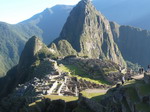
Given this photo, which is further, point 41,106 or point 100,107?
point 41,106

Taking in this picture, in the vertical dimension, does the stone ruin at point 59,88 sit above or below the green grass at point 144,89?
below

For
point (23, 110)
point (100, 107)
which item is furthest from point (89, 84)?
point (100, 107)

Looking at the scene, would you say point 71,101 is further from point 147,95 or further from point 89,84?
point 89,84

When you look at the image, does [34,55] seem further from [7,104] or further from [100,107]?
[100,107]

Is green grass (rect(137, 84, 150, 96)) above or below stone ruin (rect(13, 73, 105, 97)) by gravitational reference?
above

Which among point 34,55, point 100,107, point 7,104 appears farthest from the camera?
point 34,55

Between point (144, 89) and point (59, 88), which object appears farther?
point (59, 88)

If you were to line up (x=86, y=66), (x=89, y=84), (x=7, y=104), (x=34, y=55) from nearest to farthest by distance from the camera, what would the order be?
(x=7, y=104)
(x=89, y=84)
(x=86, y=66)
(x=34, y=55)

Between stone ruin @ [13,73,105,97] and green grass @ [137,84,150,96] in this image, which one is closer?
green grass @ [137,84,150,96]

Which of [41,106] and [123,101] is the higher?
[123,101]

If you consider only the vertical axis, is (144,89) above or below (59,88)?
above

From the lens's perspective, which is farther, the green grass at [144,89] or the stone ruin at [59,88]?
the stone ruin at [59,88]
